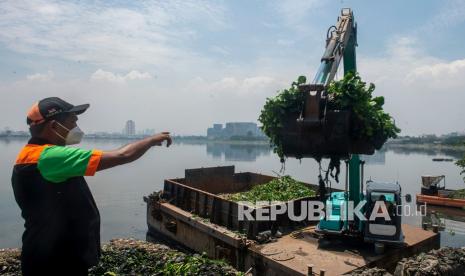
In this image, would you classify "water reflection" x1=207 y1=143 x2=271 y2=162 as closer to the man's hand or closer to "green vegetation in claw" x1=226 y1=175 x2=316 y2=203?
"green vegetation in claw" x1=226 y1=175 x2=316 y2=203

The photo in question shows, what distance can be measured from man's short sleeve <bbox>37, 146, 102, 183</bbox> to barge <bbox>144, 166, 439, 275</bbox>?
6.60m

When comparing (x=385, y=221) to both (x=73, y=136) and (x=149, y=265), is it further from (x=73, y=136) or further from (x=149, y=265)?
(x=73, y=136)

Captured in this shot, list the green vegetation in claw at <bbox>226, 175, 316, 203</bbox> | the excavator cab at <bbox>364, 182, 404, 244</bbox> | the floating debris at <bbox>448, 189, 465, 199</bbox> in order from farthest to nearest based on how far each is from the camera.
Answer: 1. the floating debris at <bbox>448, 189, 465, 199</bbox>
2. the green vegetation in claw at <bbox>226, 175, 316, 203</bbox>
3. the excavator cab at <bbox>364, 182, 404, 244</bbox>

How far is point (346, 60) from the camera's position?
11750mm

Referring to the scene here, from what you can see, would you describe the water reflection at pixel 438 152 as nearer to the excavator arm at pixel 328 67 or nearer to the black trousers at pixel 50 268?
the excavator arm at pixel 328 67

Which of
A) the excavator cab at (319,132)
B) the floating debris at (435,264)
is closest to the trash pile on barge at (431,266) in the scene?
the floating debris at (435,264)

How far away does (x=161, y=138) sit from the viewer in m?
2.94

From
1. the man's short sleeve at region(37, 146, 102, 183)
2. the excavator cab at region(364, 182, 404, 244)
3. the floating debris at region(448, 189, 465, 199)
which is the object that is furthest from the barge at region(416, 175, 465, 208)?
the man's short sleeve at region(37, 146, 102, 183)

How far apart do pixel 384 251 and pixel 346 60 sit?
604 centimetres

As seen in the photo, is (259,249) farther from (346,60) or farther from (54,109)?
(54,109)

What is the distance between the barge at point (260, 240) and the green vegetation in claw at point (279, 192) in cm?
111

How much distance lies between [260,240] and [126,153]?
8987 mm

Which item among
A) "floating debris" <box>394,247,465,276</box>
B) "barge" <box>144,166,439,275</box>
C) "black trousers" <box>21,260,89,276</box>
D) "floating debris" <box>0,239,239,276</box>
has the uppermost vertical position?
"black trousers" <box>21,260,89,276</box>

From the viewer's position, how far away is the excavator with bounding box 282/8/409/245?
729 centimetres
